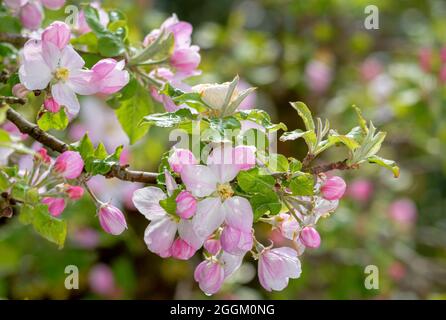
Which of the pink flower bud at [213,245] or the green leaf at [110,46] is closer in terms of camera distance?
the pink flower bud at [213,245]

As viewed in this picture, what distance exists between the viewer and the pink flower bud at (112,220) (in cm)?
80

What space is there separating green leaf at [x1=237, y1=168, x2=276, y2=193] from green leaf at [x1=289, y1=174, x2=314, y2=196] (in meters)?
0.02

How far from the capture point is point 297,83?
2465 millimetres

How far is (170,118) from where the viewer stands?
750 mm

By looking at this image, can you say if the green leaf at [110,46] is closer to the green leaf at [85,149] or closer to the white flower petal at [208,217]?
the green leaf at [85,149]

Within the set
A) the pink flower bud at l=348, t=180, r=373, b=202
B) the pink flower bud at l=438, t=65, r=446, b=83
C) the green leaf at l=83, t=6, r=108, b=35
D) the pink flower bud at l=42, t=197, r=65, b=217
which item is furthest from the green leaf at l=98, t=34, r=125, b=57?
the pink flower bud at l=348, t=180, r=373, b=202

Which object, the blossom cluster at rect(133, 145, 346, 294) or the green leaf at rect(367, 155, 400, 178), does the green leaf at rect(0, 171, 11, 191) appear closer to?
the blossom cluster at rect(133, 145, 346, 294)

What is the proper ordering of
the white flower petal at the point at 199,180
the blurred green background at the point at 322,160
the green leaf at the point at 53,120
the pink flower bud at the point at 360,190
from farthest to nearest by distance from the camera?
1. the pink flower bud at the point at 360,190
2. the blurred green background at the point at 322,160
3. the green leaf at the point at 53,120
4. the white flower petal at the point at 199,180

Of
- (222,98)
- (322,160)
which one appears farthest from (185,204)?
(322,160)

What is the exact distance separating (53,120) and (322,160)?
176 centimetres

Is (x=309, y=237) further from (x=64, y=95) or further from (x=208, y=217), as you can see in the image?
(x=64, y=95)

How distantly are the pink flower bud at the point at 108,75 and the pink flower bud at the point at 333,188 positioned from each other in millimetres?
270

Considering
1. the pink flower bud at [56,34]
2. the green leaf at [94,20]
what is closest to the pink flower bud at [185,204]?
the pink flower bud at [56,34]

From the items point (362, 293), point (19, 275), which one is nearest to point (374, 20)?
point (362, 293)
